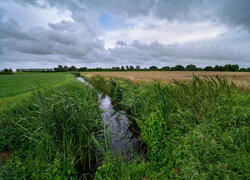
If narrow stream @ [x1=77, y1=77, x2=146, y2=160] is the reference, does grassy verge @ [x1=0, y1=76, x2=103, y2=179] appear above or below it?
above

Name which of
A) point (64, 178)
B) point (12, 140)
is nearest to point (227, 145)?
point (64, 178)

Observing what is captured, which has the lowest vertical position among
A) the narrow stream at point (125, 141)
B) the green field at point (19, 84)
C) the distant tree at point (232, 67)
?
the narrow stream at point (125, 141)

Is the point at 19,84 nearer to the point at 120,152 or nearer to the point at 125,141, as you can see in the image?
the point at 125,141

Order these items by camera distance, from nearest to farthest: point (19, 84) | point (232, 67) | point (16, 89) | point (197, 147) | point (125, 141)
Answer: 1. point (197, 147)
2. point (125, 141)
3. point (16, 89)
4. point (19, 84)
5. point (232, 67)

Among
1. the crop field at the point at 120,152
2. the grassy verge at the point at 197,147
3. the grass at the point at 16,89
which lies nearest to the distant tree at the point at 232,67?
the grassy verge at the point at 197,147

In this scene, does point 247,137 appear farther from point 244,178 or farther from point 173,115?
point 173,115

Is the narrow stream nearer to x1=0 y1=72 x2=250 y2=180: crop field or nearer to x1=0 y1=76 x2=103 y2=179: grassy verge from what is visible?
x1=0 y1=72 x2=250 y2=180: crop field

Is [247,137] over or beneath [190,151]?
over

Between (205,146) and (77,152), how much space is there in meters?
3.21

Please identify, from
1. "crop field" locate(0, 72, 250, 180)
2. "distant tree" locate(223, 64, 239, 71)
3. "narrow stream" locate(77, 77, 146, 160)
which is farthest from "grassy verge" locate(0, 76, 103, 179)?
"distant tree" locate(223, 64, 239, 71)

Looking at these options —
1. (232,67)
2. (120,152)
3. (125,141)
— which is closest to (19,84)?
(125,141)

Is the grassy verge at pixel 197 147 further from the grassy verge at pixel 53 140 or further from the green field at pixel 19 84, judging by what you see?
the green field at pixel 19 84

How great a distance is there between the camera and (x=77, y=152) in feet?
11.2

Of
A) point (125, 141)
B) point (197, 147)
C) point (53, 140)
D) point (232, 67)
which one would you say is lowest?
point (125, 141)
